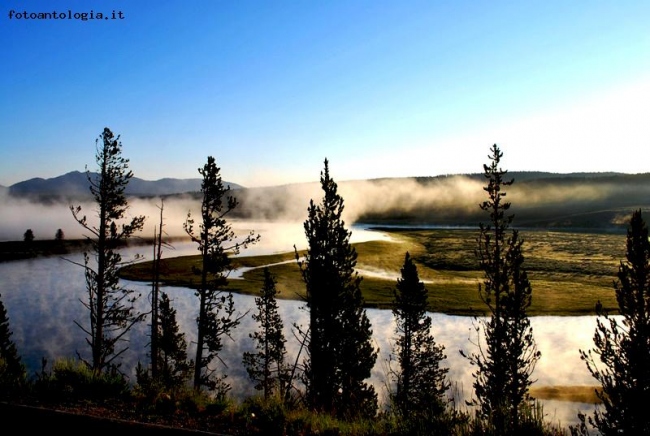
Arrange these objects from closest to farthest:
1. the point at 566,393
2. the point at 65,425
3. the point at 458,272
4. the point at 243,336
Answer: the point at 65,425 → the point at 566,393 → the point at 243,336 → the point at 458,272

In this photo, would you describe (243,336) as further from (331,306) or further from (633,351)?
(633,351)

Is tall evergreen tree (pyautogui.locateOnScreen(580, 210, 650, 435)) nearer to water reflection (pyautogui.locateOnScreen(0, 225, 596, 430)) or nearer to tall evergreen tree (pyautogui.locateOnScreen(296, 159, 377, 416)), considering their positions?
tall evergreen tree (pyautogui.locateOnScreen(296, 159, 377, 416))

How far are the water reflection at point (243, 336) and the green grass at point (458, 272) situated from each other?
595cm

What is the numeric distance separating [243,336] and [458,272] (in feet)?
209

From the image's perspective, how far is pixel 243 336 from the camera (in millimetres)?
51375

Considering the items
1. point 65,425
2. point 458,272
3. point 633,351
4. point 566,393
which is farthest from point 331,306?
point 458,272

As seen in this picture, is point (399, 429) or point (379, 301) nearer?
point (399, 429)

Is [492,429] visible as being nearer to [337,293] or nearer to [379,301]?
[337,293]

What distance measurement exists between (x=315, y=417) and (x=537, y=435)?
14.0 ft

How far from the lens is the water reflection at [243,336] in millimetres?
41250

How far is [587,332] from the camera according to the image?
182 ft

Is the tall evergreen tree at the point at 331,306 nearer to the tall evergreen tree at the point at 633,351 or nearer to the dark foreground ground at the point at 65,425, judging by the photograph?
the tall evergreen tree at the point at 633,351

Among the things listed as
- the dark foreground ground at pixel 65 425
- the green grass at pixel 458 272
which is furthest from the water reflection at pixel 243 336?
the dark foreground ground at pixel 65 425

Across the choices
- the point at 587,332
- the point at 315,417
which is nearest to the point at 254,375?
the point at 315,417
